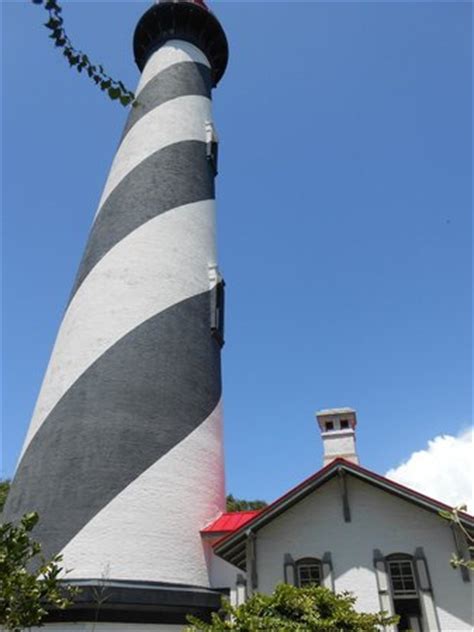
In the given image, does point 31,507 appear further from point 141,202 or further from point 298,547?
point 141,202

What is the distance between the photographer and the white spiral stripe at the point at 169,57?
619 inches

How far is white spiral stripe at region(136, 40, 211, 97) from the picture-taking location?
15.7 m

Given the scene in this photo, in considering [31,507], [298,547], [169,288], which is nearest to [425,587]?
[298,547]

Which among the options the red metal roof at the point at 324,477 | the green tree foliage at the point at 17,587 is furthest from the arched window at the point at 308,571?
the green tree foliage at the point at 17,587

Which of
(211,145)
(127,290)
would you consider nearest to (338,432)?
(127,290)

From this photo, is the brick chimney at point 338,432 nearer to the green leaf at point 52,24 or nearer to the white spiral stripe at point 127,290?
the white spiral stripe at point 127,290

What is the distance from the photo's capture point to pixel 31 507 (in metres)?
8.95

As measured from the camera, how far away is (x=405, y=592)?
8.74 meters

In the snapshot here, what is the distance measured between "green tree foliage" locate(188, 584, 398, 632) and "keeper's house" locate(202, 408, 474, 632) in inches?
55.6

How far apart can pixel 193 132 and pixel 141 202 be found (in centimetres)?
343

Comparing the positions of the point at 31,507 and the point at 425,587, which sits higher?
the point at 31,507

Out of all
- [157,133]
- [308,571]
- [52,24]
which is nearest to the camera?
[52,24]

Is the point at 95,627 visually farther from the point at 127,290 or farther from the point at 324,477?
the point at 127,290

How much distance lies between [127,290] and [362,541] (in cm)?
684
